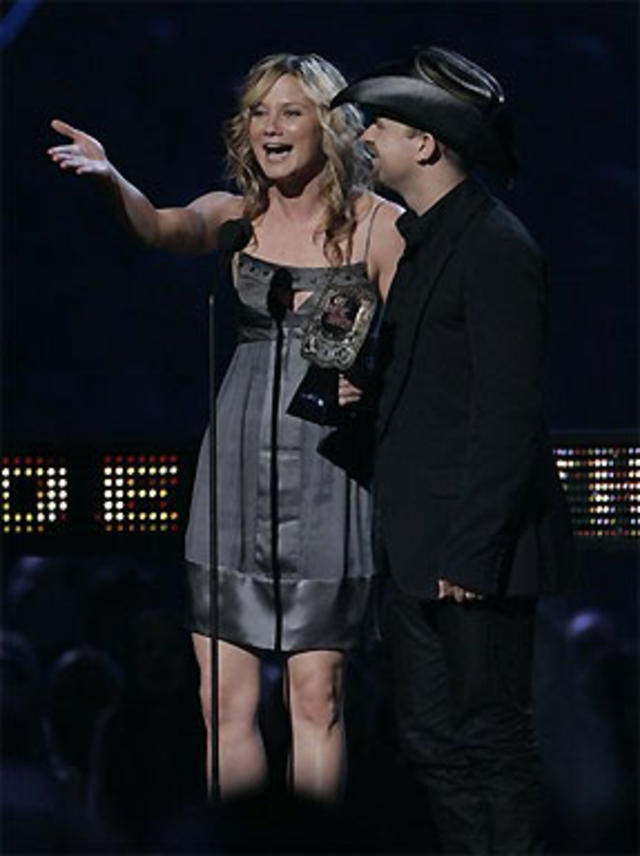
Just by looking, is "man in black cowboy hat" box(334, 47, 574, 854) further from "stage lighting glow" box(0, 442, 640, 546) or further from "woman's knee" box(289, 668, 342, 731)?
"stage lighting glow" box(0, 442, 640, 546)

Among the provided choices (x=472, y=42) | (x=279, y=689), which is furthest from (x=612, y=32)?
(x=279, y=689)

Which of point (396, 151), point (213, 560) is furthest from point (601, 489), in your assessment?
point (396, 151)

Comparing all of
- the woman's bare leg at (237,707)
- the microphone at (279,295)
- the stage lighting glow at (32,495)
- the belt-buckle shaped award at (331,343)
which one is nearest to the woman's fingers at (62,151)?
the microphone at (279,295)

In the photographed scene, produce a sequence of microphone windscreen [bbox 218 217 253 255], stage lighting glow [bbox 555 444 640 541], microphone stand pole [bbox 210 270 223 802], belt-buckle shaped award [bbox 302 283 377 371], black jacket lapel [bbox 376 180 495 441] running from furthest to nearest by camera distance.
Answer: stage lighting glow [bbox 555 444 640 541]
microphone windscreen [bbox 218 217 253 255]
microphone stand pole [bbox 210 270 223 802]
belt-buckle shaped award [bbox 302 283 377 371]
black jacket lapel [bbox 376 180 495 441]

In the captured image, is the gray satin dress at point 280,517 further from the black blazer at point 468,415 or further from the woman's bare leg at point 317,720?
the black blazer at point 468,415

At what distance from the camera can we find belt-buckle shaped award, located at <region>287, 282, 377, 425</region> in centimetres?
337

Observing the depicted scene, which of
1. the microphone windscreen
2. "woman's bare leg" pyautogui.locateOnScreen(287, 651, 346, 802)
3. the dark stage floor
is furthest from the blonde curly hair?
the dark stage floor

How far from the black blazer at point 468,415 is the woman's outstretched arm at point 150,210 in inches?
23.9

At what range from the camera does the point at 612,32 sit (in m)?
5.32

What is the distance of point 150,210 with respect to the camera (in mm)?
3756

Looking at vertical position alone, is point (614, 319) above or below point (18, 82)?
below

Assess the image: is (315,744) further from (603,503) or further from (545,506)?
(603,503)

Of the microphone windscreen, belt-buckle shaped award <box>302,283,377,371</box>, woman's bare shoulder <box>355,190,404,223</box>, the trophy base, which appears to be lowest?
the trophy base

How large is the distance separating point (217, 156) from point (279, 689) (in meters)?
1.48
